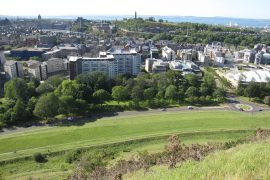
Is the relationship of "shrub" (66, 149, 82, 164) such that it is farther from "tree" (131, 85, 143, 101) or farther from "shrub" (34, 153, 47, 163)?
"tree" (131, 85, 143, 101)

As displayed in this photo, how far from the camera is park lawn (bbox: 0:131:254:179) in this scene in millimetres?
14897

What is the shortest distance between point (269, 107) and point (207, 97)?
560 cm

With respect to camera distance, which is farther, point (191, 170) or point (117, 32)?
point (117, 32)

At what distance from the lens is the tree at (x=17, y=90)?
24.3 metres

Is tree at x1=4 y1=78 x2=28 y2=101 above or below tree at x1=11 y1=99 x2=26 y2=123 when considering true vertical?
above

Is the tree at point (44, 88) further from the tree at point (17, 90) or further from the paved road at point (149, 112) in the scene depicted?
the paved road at point (149, 112)

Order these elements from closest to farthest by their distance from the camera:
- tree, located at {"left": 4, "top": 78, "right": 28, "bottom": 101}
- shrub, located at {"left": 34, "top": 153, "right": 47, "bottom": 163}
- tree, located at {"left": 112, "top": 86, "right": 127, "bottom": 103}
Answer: shrub, located at {"left": 34, "top": 153, "right": 47, "bottom": 163} < tree, located at {"left": 4, "top": 78, "right": 28, "bottom": 101} < tree, located at {"left": 112, "top": 86, "right": 127, "bottom": 103}

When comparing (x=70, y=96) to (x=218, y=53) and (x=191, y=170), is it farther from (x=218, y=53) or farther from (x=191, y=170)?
(x=218, y=53)

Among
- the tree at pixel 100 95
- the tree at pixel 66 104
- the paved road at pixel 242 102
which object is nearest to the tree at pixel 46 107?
the tree at pixel 66 104

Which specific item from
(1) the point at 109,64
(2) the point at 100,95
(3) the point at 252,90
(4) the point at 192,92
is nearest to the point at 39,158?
(2) the point at 100,95

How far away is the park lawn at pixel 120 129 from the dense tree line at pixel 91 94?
7.07 ft

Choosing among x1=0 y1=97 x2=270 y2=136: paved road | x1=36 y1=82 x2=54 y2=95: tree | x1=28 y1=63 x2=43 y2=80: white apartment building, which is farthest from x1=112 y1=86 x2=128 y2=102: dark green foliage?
x1=28 y1=63 x2=43 y2=80: white apartment building

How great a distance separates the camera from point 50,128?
20.2 meters

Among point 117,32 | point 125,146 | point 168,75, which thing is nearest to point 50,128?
point 125,146
